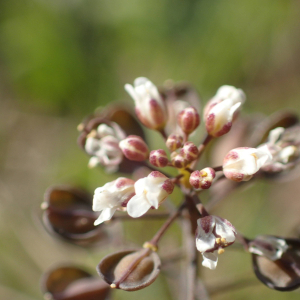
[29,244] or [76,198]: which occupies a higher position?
[76,198]

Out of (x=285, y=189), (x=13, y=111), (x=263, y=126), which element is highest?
(x=13, y=111)

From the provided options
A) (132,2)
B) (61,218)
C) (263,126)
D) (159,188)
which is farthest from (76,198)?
(132,2)

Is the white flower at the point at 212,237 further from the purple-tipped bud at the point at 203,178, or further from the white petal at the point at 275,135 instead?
the white petal at the point at 275,135

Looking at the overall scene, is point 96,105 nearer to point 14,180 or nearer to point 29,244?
point 14,180

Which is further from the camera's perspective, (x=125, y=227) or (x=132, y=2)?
(x=132, y=2)

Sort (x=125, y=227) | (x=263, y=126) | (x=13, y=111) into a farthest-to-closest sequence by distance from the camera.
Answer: (x=13, y=111) → (x=125, y=227) → (x=263, y=126)

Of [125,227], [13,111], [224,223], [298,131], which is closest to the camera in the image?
[224,223]
